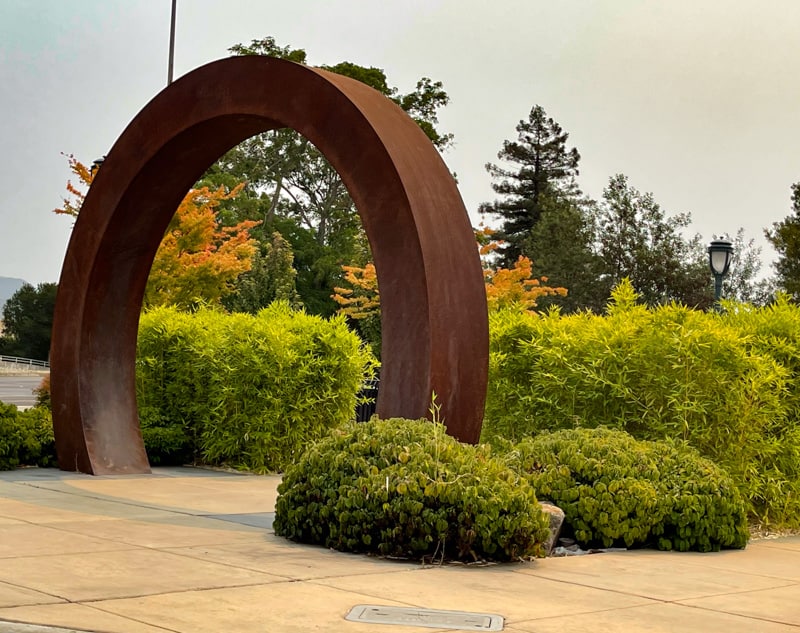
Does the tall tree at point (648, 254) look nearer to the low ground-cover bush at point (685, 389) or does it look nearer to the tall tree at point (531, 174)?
the tall tree at point (531, 174)

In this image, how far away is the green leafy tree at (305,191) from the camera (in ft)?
140

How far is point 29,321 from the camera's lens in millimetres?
53969

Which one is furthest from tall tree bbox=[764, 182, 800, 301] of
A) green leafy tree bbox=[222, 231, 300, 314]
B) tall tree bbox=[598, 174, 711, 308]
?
green leafy tree bbox=[222, 231, 300, 314]

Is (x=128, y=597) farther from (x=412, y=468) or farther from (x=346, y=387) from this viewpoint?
(x=346, y=387)

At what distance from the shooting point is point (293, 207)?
159ft

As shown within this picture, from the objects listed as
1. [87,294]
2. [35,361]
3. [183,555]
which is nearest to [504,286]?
[87,294]

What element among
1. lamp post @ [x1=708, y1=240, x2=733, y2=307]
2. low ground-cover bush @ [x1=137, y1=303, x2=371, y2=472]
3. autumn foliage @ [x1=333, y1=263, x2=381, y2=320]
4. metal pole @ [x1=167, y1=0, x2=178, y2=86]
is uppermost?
metal pole @ [x1=167, y1=0, x2=178, y2=86]

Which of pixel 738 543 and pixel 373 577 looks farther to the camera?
pixel 738 543

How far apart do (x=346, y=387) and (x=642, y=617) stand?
8.27 m

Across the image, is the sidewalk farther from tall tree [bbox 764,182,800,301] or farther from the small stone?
tall tree [bbox 764,182,800,301]

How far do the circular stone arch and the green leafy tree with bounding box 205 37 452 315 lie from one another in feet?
96.4

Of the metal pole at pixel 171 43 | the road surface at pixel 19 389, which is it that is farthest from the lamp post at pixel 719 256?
the road surface at pixel 19 389

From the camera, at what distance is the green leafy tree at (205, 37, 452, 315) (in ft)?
140

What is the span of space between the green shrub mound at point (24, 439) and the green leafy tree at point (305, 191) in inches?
1144
